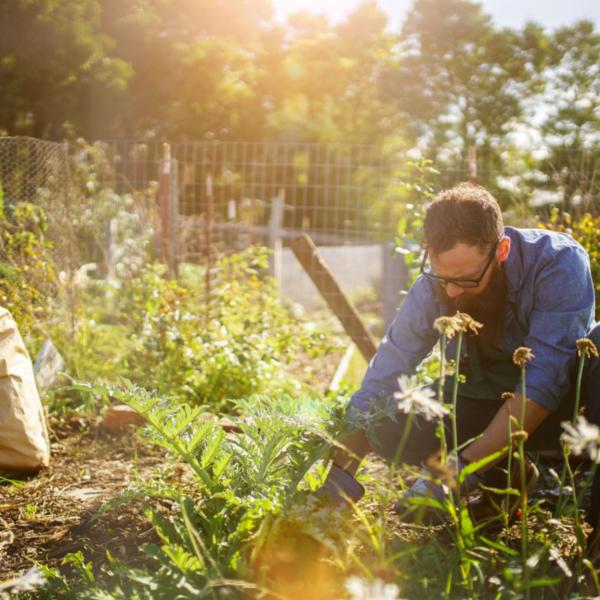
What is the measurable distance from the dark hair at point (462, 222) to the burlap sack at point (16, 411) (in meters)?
1.83

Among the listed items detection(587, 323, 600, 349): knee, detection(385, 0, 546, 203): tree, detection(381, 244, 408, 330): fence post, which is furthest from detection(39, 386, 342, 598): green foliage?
detection(385, 0, 546, 203): tree

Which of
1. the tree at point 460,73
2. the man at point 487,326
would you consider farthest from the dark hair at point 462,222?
the tree at point 460,73

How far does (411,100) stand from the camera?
2717cm

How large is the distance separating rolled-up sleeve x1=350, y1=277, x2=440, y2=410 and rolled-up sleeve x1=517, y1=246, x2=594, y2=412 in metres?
0.36

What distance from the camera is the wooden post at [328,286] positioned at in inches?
180

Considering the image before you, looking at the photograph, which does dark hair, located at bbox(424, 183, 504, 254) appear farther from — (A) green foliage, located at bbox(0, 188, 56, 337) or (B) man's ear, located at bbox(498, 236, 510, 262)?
(A) green foliage, located at bbox(0, 188, 56, 337)

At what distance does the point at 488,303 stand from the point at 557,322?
0.86 ft

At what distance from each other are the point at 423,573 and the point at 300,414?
552 mm

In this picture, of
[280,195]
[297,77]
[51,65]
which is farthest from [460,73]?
[280,195]

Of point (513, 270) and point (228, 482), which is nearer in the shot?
point (228, 482)

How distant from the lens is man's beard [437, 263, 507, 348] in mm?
2510

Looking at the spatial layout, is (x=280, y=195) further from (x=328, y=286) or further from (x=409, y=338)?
(x=409, y=338)

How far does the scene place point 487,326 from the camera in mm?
2580

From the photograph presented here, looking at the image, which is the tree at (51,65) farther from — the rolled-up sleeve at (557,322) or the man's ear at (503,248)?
the rolled-up sleeve at (557,322)
